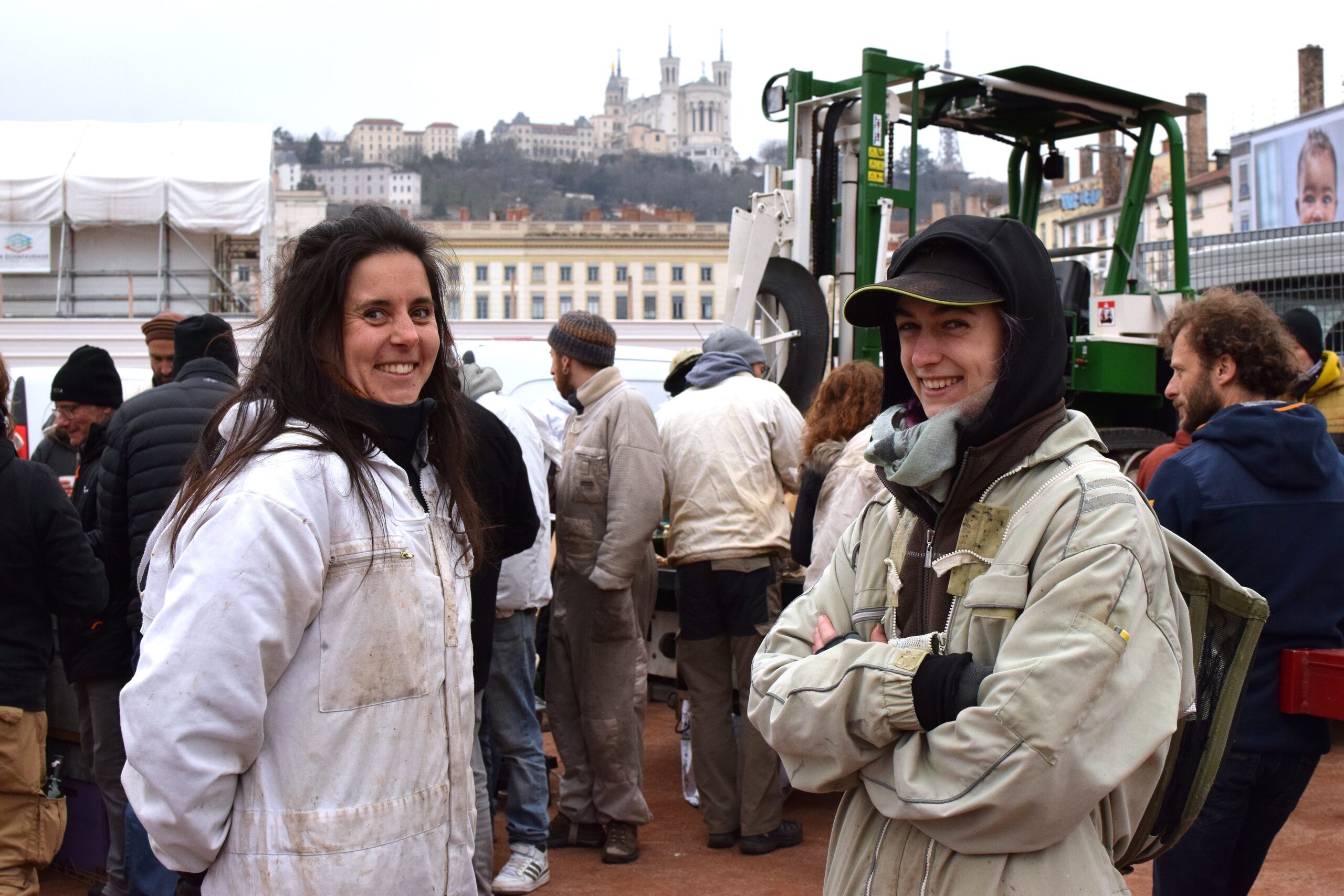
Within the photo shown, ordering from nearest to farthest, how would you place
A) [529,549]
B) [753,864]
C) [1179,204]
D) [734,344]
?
[529,549]
[753,864]
[734,344]
[1179,204]

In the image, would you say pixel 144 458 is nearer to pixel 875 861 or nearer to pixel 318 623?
pixel 318 623

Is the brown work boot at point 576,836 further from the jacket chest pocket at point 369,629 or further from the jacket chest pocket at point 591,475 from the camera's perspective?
the jacket chest pocket at point 369,629

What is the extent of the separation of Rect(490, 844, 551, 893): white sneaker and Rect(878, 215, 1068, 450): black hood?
3592 millimetres

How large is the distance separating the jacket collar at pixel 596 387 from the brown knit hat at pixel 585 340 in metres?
0.05

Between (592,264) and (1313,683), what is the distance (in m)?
104

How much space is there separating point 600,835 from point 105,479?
8.88 feet

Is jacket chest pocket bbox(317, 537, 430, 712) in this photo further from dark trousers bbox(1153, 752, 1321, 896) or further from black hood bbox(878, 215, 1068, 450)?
dark trousers bbox(1153, 752, 1321, 896)

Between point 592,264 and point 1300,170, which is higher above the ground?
point 592,264

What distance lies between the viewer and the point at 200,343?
4695mm

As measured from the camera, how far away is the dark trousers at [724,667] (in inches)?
215

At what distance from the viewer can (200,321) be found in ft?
15.3

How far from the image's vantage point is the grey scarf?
6.82ft

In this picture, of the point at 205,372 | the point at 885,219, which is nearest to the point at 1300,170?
the point at 885,219

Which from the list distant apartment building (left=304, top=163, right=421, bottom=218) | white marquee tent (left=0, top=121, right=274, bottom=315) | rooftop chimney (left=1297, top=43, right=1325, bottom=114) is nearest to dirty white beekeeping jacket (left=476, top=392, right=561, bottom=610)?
white marquee tent (left=0, top=121, right=274, bottom=315)
